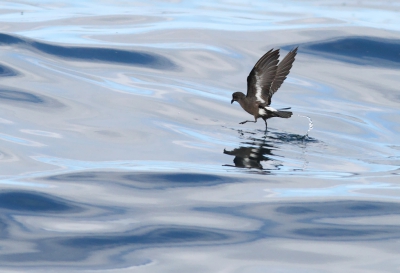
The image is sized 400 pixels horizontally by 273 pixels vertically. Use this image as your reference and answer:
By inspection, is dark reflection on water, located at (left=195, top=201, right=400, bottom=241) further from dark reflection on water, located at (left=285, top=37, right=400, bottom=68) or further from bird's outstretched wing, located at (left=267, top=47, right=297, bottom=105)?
dark reflection on water, located at (left=285, top=37, right=400, bottom=68)

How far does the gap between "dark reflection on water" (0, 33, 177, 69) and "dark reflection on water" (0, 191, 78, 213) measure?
5.87 meters

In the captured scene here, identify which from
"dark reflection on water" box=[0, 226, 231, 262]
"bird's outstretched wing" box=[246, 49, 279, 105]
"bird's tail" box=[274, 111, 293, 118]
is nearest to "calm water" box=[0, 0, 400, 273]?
"dark reflection on water" box=[0, 226, 231, 262]

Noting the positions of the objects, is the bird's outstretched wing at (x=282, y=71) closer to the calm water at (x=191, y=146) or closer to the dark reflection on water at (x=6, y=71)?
the calm water at (x=191, y=146)

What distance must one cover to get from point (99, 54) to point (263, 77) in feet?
11.5

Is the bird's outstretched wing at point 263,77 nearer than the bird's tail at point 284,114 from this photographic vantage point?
No

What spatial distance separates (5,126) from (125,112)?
1510 millimetres

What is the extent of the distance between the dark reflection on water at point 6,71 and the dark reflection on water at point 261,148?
3.54m

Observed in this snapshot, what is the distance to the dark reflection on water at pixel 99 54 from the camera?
11227mm

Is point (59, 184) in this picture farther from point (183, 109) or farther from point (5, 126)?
point (183, 109)

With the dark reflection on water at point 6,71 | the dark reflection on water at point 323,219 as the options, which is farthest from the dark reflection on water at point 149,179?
the dark reflection on water at point 6,71

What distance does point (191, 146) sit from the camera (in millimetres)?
7266

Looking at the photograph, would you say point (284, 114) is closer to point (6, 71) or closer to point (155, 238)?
point (155, 238)

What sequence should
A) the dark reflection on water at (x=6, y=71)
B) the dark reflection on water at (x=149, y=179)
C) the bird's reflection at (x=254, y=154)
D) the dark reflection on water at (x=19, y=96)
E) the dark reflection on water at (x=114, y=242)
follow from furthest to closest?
the dark reflection on water at (x=6, y=71) → the dark reflection on water at (x=19, y=96) → the bird's reflection at (x=254, y=154) → the dark reflection on water at (x=149, y=179) → the dark reflection on water at (x=114, y=242)

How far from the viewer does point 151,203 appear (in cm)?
545
